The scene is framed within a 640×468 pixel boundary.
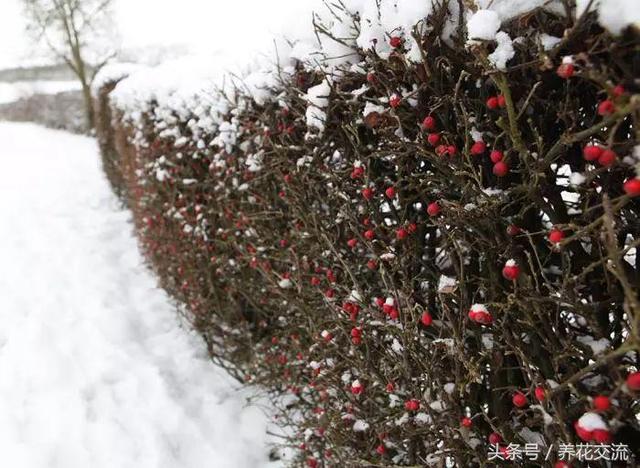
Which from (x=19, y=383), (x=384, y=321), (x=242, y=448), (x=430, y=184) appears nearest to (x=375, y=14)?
(x=430, y=184)

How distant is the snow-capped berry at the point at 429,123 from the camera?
140 centimetres

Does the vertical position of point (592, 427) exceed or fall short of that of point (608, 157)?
it falls short

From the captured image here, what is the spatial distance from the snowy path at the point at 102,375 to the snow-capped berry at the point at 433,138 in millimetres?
2679

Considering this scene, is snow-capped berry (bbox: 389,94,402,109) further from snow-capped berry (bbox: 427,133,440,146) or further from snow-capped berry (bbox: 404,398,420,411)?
snow-capped berry (bbox: 404,398,420,411)

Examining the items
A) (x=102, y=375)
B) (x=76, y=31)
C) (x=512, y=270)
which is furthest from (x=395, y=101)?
(x=76, y=31)

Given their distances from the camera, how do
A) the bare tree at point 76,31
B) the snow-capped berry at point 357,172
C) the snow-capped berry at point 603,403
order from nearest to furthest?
the snow-capped berry at point 603,403 < the snow-capped berry at point 357,172 < the bare tree at point 76,31

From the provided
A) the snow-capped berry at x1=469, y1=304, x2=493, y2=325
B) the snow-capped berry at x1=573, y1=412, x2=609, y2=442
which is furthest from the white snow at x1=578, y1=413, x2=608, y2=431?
the snow-capped berry at x1=469, y1=304, x2=493, y2=325

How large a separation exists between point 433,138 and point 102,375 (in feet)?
11.4

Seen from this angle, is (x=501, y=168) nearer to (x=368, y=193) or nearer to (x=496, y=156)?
(x=496, y=156)

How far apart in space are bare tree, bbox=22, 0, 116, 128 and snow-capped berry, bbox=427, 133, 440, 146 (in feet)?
61.6

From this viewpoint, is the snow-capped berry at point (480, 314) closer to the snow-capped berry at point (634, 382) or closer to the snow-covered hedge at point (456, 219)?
the snow-covered hedge at point (456, 219)

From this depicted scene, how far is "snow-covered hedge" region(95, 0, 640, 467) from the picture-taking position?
1.08m

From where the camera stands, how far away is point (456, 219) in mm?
1374

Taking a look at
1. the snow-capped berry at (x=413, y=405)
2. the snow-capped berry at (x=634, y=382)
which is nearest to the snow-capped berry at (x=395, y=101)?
the snow-capped berry at (x=634, y=382)
